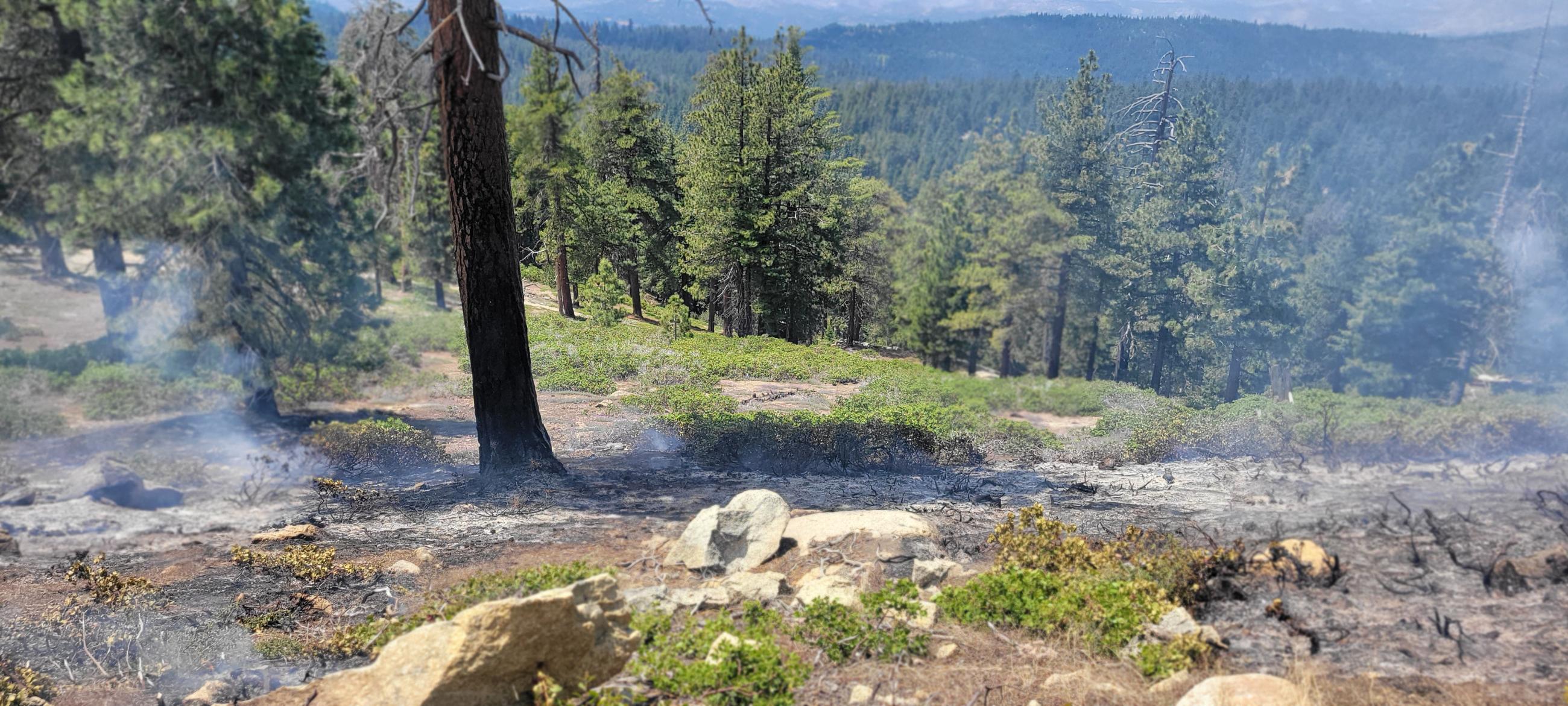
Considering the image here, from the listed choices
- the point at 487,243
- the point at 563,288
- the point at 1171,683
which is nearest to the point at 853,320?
the point at 563,288

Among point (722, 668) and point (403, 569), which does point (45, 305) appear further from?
point (722, 668)

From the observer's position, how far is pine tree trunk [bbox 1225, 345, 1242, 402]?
10.9 meters

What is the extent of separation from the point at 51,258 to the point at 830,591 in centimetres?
1399

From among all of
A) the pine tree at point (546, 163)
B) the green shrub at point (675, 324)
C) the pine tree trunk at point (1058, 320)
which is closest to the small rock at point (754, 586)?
the pine tree trunk at point (1058, 320)

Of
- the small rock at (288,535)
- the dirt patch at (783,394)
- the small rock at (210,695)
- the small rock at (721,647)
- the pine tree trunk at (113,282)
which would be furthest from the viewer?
the dirt patch at (783,394)

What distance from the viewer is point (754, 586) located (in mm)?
5535

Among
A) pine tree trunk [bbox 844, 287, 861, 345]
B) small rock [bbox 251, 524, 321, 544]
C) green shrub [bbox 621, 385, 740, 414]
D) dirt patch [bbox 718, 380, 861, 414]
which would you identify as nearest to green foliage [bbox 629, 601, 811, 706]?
small rock [bbox 251, 524, 321, 544]

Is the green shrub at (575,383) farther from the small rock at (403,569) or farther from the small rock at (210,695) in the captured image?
the small rock at (210,695)

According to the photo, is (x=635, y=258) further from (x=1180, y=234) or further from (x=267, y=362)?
(x=1180, y=234)

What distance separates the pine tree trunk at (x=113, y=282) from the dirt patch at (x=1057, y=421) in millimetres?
13111

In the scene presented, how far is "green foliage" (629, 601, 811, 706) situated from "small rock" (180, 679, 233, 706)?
2308 millimetres

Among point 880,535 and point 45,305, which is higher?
point 45,305

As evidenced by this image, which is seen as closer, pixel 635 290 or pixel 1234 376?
pixel 1234 376

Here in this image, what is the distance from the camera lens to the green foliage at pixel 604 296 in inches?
879
